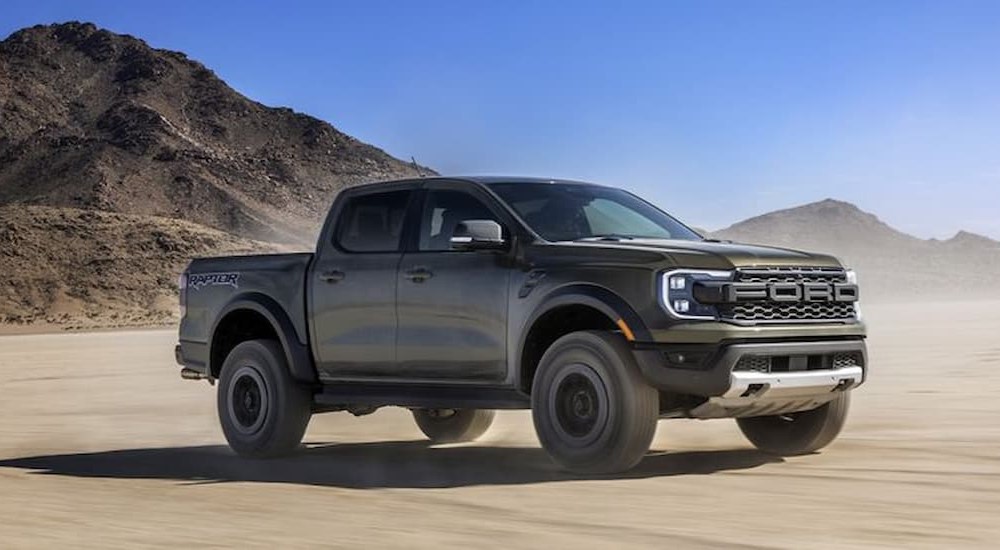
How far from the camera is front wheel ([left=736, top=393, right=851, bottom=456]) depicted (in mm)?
10578

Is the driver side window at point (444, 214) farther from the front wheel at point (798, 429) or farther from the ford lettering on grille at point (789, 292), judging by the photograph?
the front wheel at point (798, 429)

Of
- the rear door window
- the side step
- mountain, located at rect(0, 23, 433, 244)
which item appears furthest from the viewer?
mountain, located at rect(0, 23, 433, 244)

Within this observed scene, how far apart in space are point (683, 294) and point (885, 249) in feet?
592

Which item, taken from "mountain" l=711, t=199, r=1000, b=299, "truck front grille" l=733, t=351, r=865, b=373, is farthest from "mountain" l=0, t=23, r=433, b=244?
"truck front grille" l=733, t=351, r=865, b=373

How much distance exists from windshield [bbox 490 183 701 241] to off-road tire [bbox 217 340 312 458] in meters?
2.28

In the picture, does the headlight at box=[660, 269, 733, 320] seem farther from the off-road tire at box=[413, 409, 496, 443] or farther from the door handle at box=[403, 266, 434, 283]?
the off-road tire at box=[413, 409, 496, 443]

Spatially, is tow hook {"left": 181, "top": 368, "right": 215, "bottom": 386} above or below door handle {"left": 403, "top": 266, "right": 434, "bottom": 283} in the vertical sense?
below

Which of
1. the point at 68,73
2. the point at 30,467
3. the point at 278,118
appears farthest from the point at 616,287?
the point at 68,73

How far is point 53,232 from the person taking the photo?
90.5 m

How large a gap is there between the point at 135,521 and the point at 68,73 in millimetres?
151103

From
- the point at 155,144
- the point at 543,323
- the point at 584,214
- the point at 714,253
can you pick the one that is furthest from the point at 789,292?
the point at 155,144

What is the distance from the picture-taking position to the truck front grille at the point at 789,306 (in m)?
9.40

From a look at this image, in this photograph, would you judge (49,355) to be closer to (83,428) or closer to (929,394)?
(83,428)

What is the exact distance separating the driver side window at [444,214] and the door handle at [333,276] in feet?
2.53
